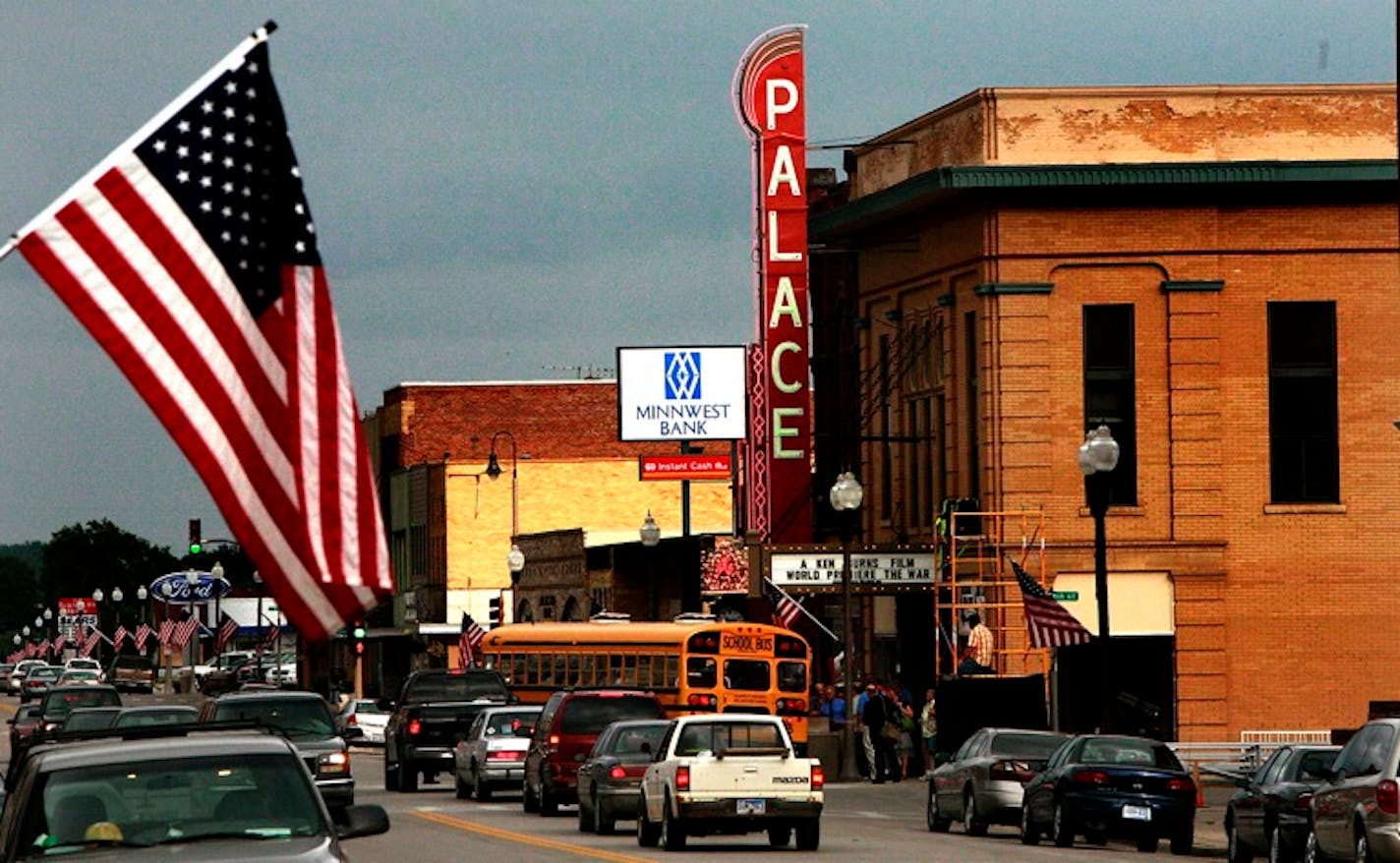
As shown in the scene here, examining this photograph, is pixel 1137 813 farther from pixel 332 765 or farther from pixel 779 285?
pixel 779 285

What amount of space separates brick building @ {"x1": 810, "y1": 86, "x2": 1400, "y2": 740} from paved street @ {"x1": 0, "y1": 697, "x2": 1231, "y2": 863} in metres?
8.20

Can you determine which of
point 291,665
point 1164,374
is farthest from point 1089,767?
point 291,665

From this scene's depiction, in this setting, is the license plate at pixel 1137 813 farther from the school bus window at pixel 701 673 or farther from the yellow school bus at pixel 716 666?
the school bus window at pixel 701 673

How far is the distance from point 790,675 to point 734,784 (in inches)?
966

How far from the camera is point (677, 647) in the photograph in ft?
189

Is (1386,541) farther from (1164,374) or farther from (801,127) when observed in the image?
(801,127)

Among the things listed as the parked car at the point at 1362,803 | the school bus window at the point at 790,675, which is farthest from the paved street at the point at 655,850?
the school bus window at the point at 790,675

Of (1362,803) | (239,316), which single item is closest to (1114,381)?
(1362,803)

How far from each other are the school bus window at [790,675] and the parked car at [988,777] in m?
18.1

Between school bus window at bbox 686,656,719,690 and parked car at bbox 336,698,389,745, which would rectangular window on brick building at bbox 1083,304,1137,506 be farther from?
parked car at bbox 336,698,389,745

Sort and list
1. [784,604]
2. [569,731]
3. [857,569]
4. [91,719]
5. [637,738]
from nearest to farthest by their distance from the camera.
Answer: [637,738] < [569,731] < [91,719] < [784,604] < [857,569]

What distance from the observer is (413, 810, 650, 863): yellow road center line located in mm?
31125

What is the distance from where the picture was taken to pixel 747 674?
189 feet

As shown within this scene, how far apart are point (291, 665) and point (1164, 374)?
6884 centimetres
